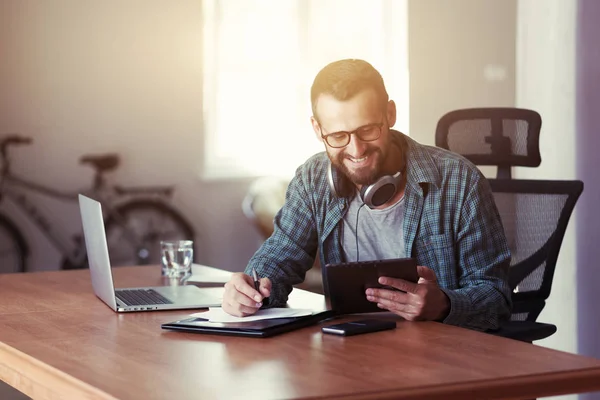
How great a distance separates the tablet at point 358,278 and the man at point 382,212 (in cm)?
19

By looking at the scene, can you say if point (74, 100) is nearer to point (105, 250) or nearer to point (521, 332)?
point (105, 250)

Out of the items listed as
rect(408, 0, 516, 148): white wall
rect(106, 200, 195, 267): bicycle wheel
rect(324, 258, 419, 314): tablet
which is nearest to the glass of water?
rect(324, 258, 419, 314): tablet

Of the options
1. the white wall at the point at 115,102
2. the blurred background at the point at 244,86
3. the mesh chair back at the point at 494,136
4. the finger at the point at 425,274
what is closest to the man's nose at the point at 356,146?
the finger at the point at 425,274

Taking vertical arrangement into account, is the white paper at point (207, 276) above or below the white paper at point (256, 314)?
below

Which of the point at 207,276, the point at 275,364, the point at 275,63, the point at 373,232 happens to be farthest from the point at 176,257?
the point at 275,63

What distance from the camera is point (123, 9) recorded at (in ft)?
14.8

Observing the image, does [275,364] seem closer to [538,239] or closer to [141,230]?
[538,239]

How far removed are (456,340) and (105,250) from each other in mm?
749

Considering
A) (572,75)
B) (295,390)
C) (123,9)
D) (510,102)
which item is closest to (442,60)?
(510,102)

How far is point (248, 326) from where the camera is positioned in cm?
162

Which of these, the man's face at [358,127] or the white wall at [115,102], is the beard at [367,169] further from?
the white wall at [115,102]

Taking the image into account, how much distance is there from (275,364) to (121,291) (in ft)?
2.92

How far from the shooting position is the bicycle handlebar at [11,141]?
4.32 metres

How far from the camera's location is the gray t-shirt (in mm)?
2172
